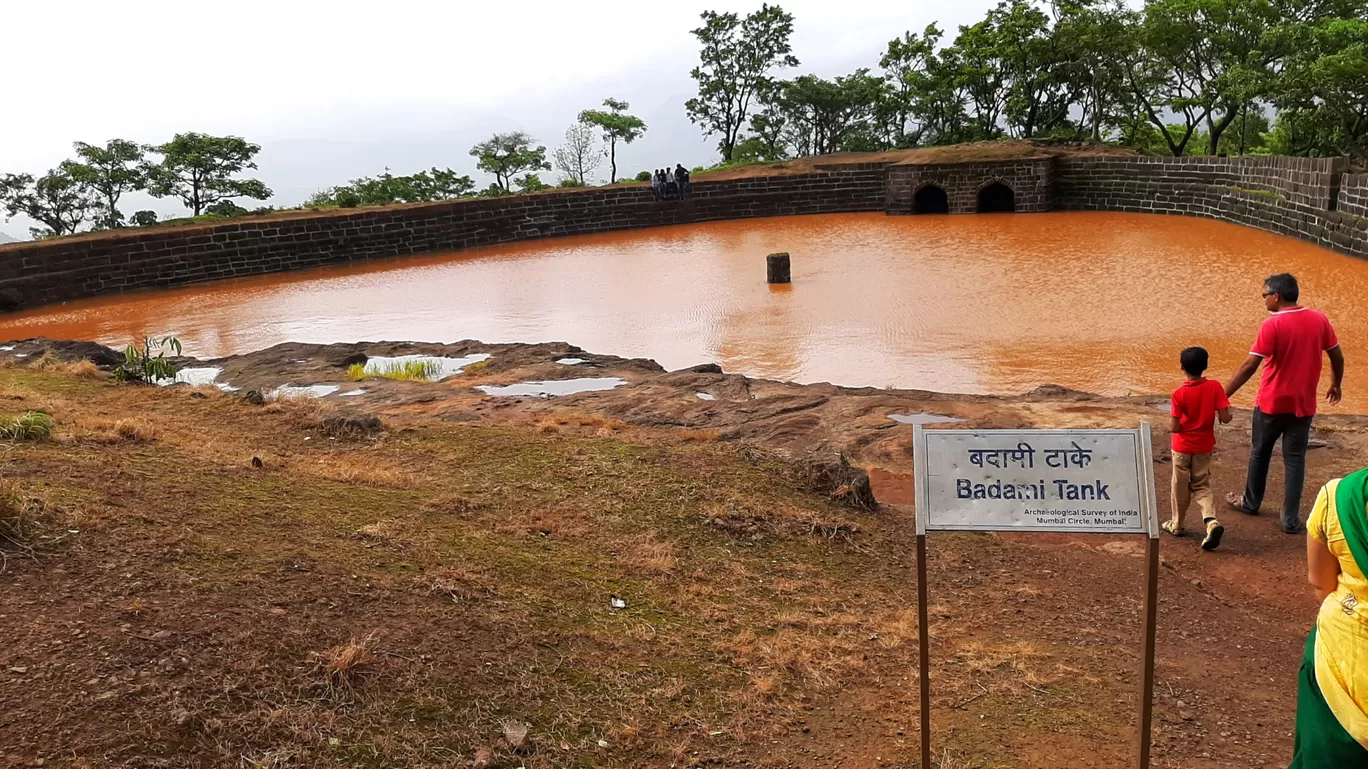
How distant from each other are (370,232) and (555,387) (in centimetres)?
1642

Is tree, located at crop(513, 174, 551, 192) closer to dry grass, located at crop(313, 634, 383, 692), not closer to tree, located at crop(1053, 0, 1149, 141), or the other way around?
tree, located at crop(1053, 0, 1149, 141)

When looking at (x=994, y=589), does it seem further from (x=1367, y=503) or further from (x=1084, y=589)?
(x=1367, y=503)

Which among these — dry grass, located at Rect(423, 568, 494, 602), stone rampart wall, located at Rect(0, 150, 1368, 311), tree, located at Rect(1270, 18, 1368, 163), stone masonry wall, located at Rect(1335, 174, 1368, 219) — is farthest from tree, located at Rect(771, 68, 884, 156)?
dry grass, located at Rect(423, 568, 494, 602)

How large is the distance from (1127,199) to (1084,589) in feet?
69.6

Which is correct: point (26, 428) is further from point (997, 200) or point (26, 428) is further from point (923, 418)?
point (997, 200)

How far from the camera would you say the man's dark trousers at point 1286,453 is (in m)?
4.48

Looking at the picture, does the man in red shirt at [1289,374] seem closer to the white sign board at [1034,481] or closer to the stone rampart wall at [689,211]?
the white sign board at [1034,481]

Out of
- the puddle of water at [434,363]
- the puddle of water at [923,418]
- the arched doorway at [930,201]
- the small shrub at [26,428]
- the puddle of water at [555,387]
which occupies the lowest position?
the puddle of water at [923,418]

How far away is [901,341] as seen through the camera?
410 inches

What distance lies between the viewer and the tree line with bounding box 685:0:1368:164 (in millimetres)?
20938

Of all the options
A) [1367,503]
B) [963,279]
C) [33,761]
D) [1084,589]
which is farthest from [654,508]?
[963,279]

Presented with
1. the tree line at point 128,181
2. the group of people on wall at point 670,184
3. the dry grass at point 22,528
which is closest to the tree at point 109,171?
the tree line at point 128,181

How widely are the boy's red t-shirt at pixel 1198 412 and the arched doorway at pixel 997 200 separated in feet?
69.8

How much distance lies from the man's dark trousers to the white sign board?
8.99 ft
